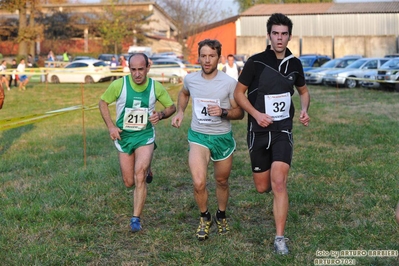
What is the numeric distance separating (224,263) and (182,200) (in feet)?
8.16

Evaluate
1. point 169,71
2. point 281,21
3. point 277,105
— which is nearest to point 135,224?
point 277,105

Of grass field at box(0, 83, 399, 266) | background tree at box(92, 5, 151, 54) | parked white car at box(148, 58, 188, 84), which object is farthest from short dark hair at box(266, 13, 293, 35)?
background tree at box(92, 5, 151, 54)

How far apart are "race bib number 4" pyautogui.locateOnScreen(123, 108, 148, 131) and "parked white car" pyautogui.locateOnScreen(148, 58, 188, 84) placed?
2503 centimetres

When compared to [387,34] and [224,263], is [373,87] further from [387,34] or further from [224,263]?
[387,34]

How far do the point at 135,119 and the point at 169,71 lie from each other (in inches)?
1075

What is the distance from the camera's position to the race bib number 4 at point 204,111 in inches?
234

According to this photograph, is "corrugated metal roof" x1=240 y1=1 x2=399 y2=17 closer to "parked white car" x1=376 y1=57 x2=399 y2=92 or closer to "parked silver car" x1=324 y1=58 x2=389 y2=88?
"parked silver car" x1=324 y1=58 x2=389 y2=88

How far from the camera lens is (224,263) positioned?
5.24 meters

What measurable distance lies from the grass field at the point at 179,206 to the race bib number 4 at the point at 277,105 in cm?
118

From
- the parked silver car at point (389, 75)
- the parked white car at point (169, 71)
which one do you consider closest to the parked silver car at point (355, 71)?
the parked silver car at point (389, 75)

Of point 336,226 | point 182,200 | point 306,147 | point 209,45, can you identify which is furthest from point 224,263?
point 306,147

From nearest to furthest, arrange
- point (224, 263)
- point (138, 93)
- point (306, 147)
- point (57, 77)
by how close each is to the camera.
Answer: point (224, 263)
point (138, 93)
point (306, 147)
point (57, 77)

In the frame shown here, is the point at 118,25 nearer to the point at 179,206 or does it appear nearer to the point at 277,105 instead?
the point at 179,206

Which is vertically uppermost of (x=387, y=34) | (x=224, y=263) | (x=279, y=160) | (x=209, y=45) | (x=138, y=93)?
(x=387, y=34)
